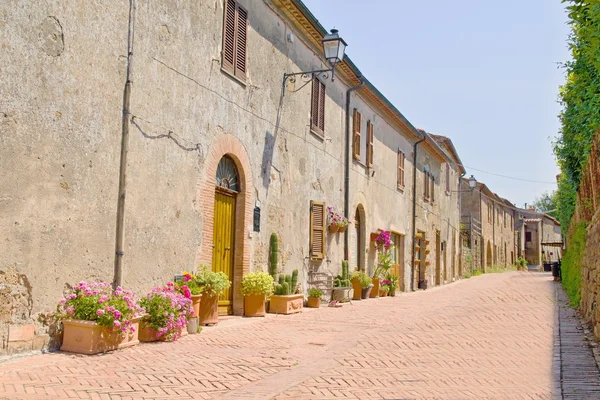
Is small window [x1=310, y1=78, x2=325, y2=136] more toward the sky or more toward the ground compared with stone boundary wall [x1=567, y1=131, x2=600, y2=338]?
more toward the sky

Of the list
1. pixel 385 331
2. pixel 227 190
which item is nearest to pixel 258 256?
pixel 227 190

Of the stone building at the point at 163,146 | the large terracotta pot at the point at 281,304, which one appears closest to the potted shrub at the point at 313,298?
the stone building at the point at 163,146

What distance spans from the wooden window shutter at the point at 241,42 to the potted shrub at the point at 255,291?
3311 millimetres

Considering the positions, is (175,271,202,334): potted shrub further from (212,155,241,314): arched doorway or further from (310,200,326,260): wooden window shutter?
(310,200,326,260): wooden window shutter

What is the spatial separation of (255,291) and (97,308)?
3.76 m

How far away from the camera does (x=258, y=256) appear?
1026 cm

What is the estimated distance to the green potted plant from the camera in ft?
44.0

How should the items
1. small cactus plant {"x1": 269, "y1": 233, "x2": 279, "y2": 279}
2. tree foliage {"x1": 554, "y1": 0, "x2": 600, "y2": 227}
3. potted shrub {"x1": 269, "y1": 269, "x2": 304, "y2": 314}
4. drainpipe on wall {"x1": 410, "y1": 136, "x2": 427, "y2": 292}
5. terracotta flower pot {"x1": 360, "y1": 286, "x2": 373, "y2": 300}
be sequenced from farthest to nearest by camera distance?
1. drainpipe on wall {"x1": 410, "y1": 136, "x2": 427, "y2": 292}
2. terracotta flower pot {"x1": 360, "y1": 286, "x2": 373, "y2": 300}
3. small cactus plant {"x1": 269, "y1": 233, "x2": 279, "y2": 279}
4. potted shrub {"x1": 269, "y1": 269, "x2": 304, "y2": 314}
5. tree foliage {"x1": 554, "y1": 0, "x2": 600, "y2": 227}

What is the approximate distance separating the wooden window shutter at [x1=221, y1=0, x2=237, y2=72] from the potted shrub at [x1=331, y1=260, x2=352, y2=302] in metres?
6.02

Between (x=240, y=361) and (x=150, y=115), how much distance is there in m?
3.37

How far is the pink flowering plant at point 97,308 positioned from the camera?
19.5 feet

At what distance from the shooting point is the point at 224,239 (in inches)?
376

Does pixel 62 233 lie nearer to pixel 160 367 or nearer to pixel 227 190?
pixel 160 367

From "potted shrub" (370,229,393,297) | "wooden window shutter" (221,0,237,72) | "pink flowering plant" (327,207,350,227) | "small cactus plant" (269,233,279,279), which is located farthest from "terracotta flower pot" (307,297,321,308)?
"wooden window shutter" (221,0,237,72)
